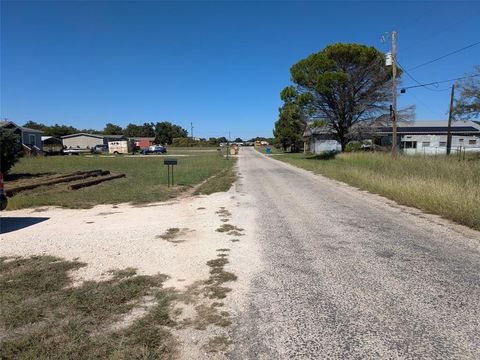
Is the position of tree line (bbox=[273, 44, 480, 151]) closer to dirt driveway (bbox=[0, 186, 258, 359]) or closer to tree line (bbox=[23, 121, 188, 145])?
dirt driveway (bbox=[0, 186, 258, 359])

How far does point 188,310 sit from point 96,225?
4.72 metres

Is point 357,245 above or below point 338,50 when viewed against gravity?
below

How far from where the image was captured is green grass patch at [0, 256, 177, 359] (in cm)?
309

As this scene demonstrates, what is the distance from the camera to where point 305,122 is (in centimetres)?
4131

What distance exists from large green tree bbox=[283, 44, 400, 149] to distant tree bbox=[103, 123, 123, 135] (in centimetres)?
11088

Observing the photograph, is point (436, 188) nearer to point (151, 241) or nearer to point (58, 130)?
point (151, 241)

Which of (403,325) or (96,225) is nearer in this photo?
(403,325)

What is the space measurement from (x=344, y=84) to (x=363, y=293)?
34.9 meters

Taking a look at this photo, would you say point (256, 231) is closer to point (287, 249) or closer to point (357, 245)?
point (287, 249)

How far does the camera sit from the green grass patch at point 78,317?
10.2 ft

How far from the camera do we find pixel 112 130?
138125 mm

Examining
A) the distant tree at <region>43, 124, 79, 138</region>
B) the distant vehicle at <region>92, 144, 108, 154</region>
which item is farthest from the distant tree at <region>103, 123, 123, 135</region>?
the distant vehicle at <region>92, 144, 108, 154</region>

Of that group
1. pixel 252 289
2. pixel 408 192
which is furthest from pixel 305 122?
pixel 252 289

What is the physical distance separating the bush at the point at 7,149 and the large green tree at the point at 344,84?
85.8 ft
